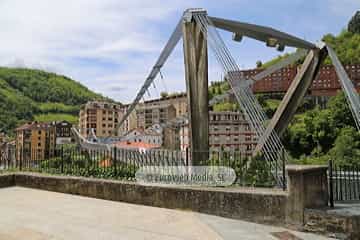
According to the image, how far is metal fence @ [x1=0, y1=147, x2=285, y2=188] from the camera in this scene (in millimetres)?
6715

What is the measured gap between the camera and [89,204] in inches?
289

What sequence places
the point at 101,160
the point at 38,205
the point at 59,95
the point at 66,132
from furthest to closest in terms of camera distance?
1. the point at 59,95
2. the point at 66,132
3. the point at 101,160
4. the point at 38,205

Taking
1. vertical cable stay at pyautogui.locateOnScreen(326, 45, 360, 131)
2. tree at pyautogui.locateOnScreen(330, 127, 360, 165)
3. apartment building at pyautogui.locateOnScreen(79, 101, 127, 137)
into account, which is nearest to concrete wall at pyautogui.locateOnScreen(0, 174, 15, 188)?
vertical cable stay at pyautogui.locateOnScreen(326, 45, 360, 131)

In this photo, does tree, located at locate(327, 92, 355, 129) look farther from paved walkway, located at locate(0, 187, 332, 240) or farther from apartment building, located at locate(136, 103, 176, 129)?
apartment building, located at locate(136, 103, 176, 129)

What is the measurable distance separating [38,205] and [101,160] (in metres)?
2.24

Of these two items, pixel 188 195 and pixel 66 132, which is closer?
pixel 188 195

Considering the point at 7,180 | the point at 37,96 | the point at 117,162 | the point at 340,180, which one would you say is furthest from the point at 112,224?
the point at 37,96

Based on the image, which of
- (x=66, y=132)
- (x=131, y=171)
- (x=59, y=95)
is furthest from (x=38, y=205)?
(x=59, y=95)

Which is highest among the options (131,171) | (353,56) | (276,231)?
(353,56)

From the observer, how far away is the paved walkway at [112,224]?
507 centimetres

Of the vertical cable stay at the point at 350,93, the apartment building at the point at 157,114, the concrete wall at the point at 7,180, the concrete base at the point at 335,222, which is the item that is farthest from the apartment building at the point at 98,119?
the concrete base at the point at 335,222

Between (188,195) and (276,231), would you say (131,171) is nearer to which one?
(188,195)

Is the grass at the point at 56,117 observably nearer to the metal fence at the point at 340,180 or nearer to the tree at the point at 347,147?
the tree at the point at 347,147

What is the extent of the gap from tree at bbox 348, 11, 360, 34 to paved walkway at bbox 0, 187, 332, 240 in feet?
290
